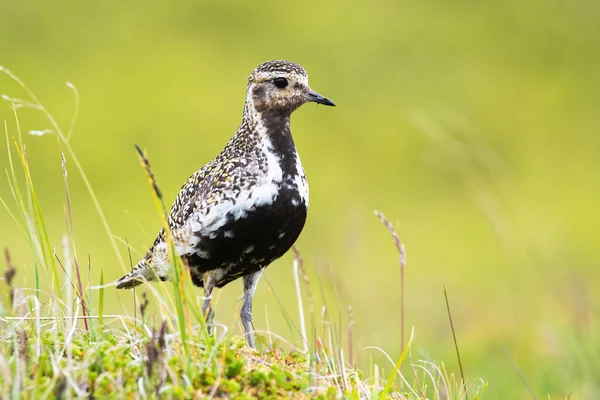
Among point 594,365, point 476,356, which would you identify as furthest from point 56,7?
point 594,365

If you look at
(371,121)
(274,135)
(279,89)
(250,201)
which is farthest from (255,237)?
(371,121)

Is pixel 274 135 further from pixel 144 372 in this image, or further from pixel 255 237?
pixel 144 372

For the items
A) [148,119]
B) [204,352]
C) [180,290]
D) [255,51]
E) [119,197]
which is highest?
[255,51]

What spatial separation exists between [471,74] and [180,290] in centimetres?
1967

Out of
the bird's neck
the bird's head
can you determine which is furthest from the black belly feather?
the bird's head

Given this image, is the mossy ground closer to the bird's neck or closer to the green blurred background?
the bird's neck

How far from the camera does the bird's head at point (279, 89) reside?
552 cm

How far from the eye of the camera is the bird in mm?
4973

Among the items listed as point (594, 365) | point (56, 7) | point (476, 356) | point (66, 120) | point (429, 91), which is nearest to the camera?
point (594, 365)

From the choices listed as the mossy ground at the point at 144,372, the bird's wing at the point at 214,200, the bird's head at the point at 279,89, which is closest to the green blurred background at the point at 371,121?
the bird's head at the point at 279,89

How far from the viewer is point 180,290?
3637 mm

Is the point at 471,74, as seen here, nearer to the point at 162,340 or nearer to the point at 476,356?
the point at 476,356

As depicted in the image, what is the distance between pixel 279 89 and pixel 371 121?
15.8 metres

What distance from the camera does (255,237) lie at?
16.3ft
